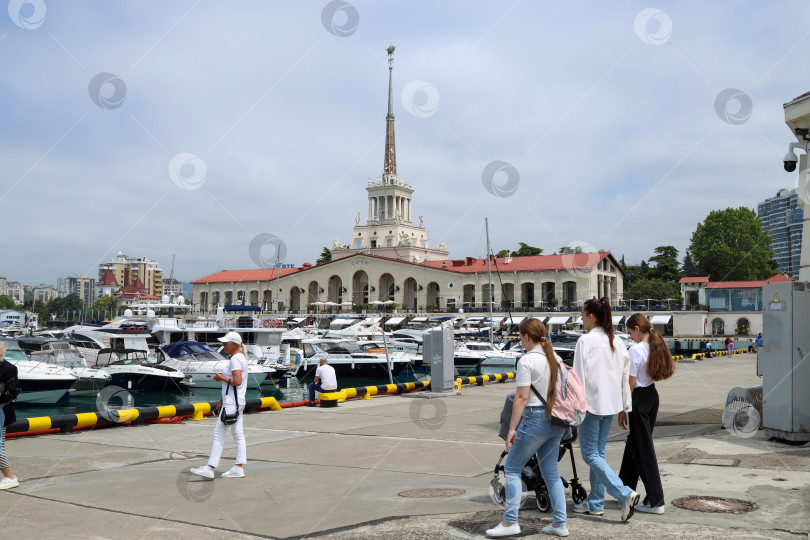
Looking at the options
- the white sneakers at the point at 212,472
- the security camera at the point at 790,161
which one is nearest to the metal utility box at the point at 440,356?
the security camera at the point at 790,161

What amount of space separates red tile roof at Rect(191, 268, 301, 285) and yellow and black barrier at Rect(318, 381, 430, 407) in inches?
3813

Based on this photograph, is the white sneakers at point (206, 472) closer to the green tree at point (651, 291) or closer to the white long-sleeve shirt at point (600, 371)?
the white long-sleeve shirt at point (600, 371)

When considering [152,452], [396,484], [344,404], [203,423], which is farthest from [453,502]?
[344,404]

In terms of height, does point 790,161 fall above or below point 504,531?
above

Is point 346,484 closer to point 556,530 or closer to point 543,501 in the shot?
point 543,501

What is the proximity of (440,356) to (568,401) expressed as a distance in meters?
14.6

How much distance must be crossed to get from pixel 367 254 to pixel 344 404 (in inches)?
3615

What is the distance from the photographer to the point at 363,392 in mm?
20500

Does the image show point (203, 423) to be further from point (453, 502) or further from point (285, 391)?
point (285, 391)

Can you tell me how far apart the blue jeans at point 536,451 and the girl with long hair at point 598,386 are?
53 centimetres

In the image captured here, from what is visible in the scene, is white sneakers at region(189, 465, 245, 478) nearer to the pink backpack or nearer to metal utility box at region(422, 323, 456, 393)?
the pink backpack

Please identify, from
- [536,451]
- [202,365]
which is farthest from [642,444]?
[202,365]

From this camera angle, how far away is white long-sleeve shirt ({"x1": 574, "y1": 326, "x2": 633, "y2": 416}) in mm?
6465

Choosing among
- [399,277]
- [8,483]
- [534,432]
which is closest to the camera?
[534,432]
